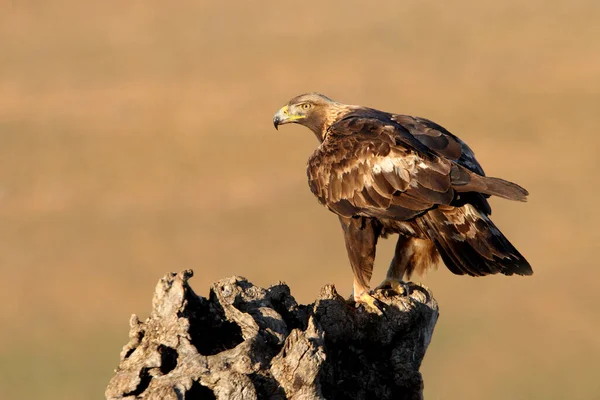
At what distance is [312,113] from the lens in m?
12.8

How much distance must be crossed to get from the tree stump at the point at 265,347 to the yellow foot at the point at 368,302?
7 centimetres

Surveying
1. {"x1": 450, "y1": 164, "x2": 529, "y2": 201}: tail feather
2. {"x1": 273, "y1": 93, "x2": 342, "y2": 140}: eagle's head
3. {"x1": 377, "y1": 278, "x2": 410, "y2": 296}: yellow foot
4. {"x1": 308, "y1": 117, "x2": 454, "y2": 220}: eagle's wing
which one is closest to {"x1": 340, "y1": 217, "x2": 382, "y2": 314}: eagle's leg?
{"x1": 308, "y1": 117, "x2": 454, "y2": 220}: eagle's wing

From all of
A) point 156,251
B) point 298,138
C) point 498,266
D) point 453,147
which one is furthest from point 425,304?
point 298,138

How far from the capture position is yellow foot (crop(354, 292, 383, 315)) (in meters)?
9.37

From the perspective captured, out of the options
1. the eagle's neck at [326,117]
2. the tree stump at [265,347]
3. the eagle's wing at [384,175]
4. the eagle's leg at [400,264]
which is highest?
the eagle's neck at [326,117]

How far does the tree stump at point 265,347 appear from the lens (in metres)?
7.67

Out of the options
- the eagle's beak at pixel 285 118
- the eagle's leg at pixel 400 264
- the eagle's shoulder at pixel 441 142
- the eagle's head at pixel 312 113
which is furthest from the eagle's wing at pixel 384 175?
the eagle's beak at pixel 285 118

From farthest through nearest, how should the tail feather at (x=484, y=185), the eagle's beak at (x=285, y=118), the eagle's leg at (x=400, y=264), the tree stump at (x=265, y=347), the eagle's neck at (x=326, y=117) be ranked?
the eagle's beak at (x=285, y=118) → the eagle's neck at (x=326, y=117) → the eagle's leg at (x=400, y=264) → the tail feather at (x=484, y=185) → the tree stump at (x=265, y=347)

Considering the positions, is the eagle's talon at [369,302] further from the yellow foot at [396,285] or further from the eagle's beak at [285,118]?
the eagle's beak at [285,118]

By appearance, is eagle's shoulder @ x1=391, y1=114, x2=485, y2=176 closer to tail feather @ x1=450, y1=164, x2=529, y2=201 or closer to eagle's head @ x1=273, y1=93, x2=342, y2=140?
tail feather @ x1=450, y1=164, x2=529, y2=201

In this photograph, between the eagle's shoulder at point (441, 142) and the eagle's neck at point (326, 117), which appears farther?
the eagle's neck at point (326, 117)

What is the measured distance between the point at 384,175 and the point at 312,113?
2296 mm

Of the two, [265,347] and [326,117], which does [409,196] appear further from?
[265,347]

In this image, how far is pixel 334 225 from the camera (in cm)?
2708
